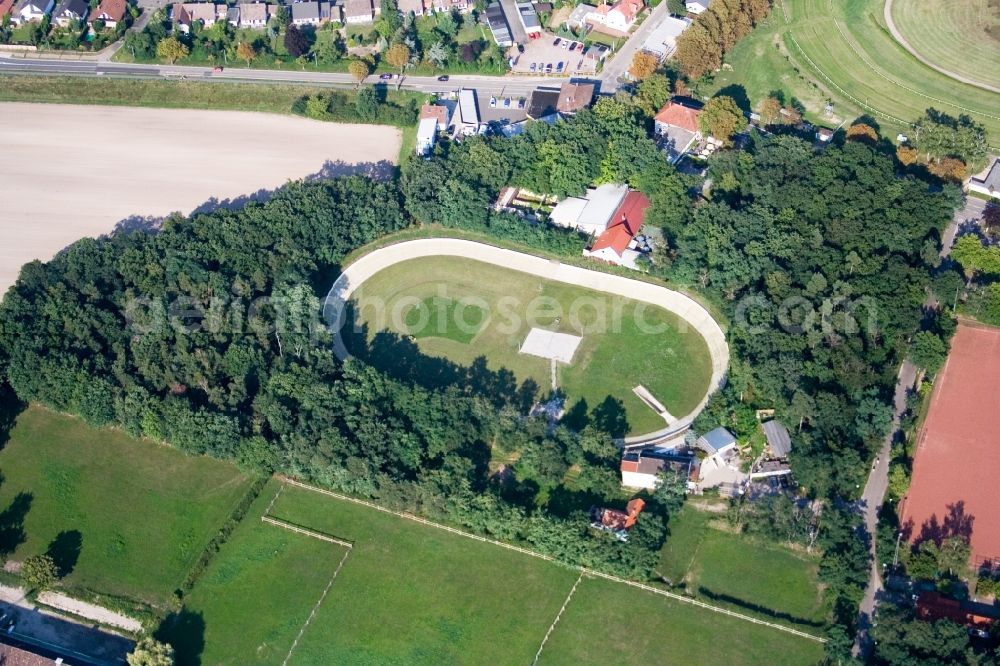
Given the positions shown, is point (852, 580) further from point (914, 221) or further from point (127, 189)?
point (127, 189)

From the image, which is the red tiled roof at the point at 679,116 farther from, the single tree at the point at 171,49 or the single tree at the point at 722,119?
the single tree at the point at 171,49

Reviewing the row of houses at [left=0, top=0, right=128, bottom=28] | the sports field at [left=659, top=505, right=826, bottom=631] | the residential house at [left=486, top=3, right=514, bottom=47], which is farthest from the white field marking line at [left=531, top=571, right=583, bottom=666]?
the row of houses at [left=0, top=0, right=128, bottom=28]

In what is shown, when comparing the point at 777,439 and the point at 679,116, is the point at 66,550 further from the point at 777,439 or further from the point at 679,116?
the point at 679,116

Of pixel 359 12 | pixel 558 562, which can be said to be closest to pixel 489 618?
pixel 558 562

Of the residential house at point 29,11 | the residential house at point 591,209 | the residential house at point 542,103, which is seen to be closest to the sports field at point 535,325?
the residential house at point 591,209

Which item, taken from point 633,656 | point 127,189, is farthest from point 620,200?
point 127,189
